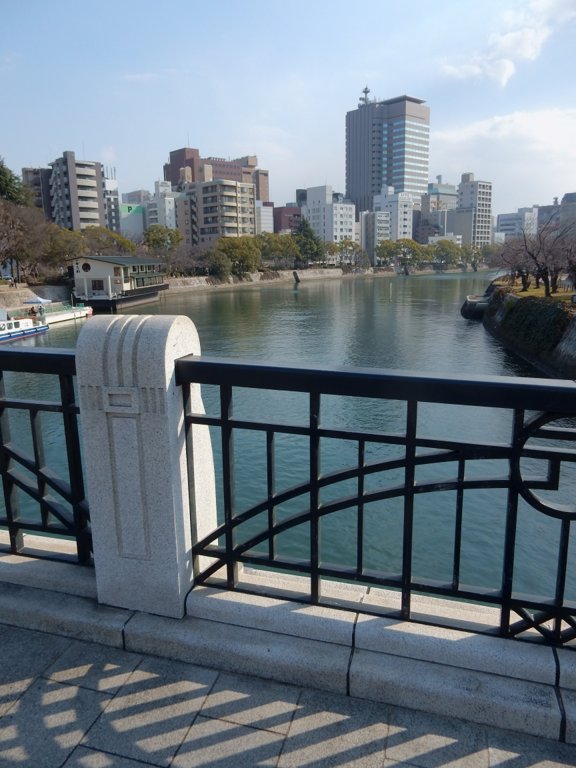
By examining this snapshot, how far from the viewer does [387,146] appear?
145125 mm

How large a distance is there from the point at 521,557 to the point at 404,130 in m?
151

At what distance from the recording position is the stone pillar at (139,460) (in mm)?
2088

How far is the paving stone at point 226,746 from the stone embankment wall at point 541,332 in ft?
63.8

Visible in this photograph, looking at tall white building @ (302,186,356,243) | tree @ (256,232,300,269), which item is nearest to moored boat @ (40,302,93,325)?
tree @ (256,232,300,269)

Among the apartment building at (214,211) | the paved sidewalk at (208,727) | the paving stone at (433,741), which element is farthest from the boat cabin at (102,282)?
the paving stone at (433,741)

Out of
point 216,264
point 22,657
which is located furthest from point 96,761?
point 216,264

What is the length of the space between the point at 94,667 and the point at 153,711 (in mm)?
359

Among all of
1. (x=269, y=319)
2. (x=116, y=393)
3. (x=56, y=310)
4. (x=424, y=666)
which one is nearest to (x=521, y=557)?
(x=424, y=666)

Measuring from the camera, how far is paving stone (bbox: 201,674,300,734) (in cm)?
185

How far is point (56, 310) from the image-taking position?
39812mm

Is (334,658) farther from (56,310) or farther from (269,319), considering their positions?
(56,310)

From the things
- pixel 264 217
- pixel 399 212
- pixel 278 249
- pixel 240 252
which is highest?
pixel 399 212

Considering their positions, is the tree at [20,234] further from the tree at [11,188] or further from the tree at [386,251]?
the tree at [386,251]

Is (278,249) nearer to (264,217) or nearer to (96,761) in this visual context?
(264,217)
